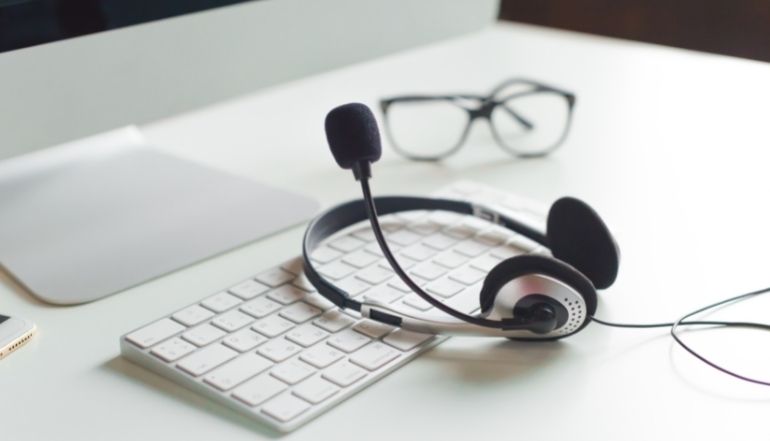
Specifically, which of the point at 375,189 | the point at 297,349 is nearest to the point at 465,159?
the point at 375,189

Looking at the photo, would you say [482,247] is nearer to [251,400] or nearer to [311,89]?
[251,400]

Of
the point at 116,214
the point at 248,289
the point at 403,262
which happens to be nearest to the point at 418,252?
the point at 403,262

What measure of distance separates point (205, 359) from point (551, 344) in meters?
0.19

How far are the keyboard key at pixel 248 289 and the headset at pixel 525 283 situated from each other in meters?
0.03

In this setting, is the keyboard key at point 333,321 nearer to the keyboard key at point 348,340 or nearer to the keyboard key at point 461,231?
the keyboard key at point 348,340

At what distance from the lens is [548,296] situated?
494 mm

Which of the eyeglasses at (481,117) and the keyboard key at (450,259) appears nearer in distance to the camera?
the keyboard key at (450,259)

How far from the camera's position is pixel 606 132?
0.86 m

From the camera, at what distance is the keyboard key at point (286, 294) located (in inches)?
22.0

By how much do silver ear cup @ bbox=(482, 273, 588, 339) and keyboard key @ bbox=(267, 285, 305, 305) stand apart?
0.12 meters

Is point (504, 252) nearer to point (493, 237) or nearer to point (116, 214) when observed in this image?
point (493, 237)

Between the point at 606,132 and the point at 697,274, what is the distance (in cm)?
29

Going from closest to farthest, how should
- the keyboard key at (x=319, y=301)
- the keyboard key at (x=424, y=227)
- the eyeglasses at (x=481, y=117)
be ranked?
the keyboard key at (x=319, y=301) < the keyboard key at (x=424, y=227) < the eyeglasses at (x=481, y=117)

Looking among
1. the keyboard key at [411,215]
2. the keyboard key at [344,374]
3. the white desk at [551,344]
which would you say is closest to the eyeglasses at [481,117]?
the white desk at [551,344]
